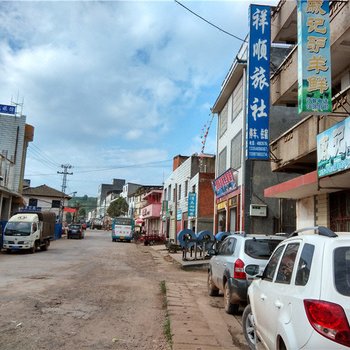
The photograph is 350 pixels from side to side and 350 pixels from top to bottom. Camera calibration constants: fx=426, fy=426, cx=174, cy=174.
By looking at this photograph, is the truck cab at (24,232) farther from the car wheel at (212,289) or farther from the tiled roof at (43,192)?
the tiled roof at (43,192)

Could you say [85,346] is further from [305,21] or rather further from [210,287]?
[305,21]

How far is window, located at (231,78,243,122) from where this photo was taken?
72.4ft

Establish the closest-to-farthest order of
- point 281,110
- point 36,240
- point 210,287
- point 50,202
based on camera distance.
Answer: point 210,287 → point 281,110 → point 36,240 → point 50,202

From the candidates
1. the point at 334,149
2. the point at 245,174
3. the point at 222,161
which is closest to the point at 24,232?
the point at 222,161

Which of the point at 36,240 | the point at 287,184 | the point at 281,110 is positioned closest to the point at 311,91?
the point at 287,184

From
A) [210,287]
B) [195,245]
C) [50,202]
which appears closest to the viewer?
[210,287]

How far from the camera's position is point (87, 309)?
356 inches

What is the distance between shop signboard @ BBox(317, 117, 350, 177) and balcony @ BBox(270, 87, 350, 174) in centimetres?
73

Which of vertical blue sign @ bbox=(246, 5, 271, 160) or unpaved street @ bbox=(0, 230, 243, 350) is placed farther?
vertical blue sign @ bbox=(246, 5, 271, 160)

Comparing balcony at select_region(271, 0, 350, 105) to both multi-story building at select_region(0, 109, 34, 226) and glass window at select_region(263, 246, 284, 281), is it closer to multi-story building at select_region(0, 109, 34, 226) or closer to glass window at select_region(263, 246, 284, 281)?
glass window at select_region(263, 246, 284, 281)

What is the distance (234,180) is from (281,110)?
172 inches

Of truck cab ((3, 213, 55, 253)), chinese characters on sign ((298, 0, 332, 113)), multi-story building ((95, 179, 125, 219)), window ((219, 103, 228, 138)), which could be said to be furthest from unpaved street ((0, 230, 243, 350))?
multi-story building ((95, 179, 125, 219))


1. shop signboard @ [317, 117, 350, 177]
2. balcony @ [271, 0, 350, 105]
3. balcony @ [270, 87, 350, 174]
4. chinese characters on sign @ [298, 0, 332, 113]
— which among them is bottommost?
shop signboard @ [317, 117, 350, 177]

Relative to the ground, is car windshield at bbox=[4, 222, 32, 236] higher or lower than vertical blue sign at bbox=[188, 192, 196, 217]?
lower
